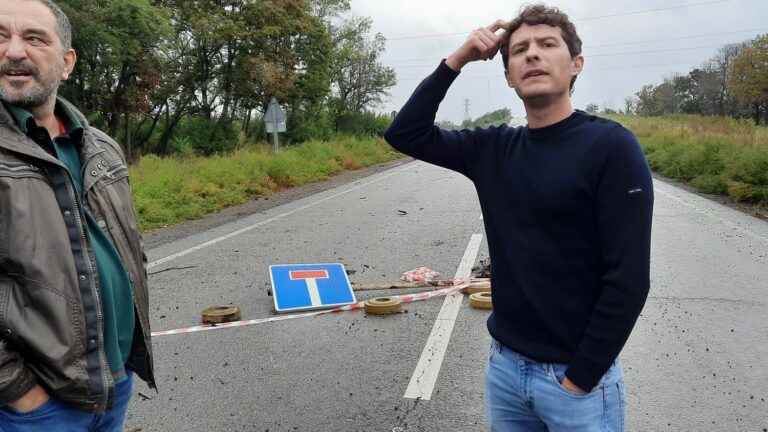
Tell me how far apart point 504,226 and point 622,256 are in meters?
0.43

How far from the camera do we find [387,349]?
198 inches

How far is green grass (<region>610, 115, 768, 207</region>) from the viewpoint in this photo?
47.9 ft

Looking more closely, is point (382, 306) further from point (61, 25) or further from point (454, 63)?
point (61, 25)

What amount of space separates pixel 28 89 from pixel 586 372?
79.7 inches

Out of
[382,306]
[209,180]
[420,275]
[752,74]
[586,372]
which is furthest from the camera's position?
[752,74]

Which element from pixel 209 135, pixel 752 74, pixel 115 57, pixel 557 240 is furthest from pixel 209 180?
pixel 752 74

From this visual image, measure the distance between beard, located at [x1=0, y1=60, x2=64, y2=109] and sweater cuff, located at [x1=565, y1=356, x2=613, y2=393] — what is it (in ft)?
6.41

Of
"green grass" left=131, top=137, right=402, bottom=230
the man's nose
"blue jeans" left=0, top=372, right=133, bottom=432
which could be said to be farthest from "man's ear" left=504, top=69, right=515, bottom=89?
"green grass" left=131, top=137, right=402, bottom=230

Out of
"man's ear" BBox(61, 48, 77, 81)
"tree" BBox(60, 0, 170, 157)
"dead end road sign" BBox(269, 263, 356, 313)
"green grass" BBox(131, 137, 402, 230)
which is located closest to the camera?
"man's ear" BBox(61, 48, 77, 81)

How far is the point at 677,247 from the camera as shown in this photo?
29.0 feet

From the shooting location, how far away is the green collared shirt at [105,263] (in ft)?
6.76

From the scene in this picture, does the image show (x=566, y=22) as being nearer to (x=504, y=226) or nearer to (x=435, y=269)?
(x=504, y=226)

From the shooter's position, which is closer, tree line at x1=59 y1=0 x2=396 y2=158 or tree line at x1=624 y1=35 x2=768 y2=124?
tree line at x1=59 y1=0 x2=396 y2=158

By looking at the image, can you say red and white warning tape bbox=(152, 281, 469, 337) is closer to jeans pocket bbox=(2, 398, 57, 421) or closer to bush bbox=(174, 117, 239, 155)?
jeans pocket bbox=(2, 398, 57, 421)
